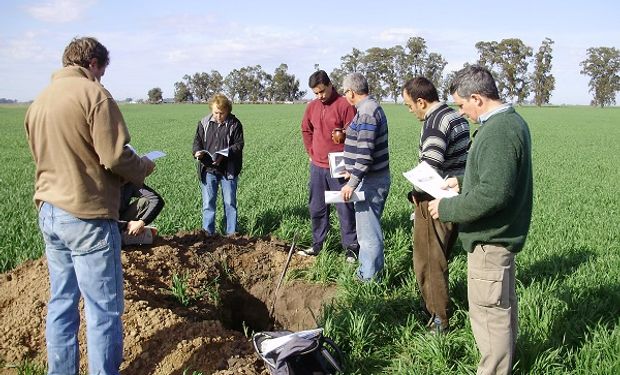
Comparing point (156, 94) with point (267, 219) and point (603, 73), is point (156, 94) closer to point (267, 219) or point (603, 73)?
point (603, 73)

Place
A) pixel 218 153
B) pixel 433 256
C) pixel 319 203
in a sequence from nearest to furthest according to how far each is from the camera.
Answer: pixel 433 256
pixel 319 203
pixel 218 153

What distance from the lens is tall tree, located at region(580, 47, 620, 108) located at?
97.9 metres

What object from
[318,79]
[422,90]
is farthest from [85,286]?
[318,79]

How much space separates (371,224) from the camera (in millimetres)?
4887

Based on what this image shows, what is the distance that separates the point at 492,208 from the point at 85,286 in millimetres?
2332

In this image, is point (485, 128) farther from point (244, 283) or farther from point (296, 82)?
point (296, 82)

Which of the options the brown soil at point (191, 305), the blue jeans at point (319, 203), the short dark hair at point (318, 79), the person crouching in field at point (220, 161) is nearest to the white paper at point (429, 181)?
the brown soil at point (191, 305)

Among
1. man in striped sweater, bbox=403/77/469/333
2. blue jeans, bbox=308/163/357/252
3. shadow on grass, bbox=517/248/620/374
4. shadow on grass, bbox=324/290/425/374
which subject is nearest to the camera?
shadow on grass, bbox=517/248/620/374

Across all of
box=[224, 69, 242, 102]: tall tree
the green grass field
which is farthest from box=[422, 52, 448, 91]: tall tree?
the green grass field

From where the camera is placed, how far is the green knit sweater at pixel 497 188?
112 inches

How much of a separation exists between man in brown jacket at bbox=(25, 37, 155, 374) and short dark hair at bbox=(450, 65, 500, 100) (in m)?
1.91

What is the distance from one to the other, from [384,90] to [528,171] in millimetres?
91857

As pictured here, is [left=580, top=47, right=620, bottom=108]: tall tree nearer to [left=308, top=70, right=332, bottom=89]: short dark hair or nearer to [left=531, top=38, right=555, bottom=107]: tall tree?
[left=531, top=38, right=555, bottom=107]: tall tree

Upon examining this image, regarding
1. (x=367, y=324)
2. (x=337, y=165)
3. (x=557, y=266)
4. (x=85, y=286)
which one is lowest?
(x=557, y=266)
